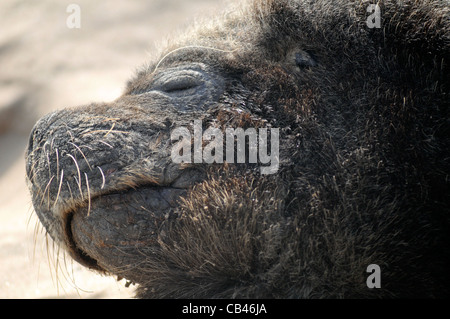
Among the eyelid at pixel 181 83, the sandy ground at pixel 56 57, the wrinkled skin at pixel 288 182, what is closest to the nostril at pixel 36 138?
the wrinkled skin at pixel 288 182

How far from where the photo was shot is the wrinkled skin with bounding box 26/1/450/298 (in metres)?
2.28

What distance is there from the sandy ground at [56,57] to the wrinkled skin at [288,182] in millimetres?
2292

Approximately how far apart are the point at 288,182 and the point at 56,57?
4639 millimetres

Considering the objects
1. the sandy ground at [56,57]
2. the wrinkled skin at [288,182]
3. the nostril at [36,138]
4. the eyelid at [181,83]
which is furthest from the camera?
the sandy ground at [56,57]

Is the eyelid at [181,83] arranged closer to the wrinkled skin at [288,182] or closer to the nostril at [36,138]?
the wrinkled skin at [288,182]

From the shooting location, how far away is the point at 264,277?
2301 millimetres

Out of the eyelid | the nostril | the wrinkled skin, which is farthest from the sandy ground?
the wrinkled skin

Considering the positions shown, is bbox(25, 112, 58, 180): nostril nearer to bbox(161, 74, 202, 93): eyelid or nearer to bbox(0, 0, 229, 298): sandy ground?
bbox(161, 74, 202, 93): eyelid

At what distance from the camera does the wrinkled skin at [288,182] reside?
7.47ft

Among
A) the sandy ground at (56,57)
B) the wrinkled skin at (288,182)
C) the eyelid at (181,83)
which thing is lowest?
the wrinkled skin at (288,182)

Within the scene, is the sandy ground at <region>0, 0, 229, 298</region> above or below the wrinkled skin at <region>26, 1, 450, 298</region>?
above

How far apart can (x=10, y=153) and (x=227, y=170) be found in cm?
394

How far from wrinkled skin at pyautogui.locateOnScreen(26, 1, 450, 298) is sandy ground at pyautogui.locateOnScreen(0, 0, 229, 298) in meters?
2.29

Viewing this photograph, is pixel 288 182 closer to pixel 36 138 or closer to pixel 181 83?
pixel 181 83
